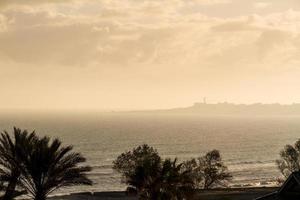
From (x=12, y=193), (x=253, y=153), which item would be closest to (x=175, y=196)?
(x=12, y=193)

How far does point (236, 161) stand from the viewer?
499 ft

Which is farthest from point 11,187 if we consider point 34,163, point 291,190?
point 291,190

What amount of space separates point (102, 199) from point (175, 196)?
32.5 metres

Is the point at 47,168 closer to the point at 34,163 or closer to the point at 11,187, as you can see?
the point at 34,163

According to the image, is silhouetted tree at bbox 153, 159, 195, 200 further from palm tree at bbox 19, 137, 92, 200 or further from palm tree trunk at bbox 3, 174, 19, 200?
palm tree trunk at bbox 3, 174, 19, 200

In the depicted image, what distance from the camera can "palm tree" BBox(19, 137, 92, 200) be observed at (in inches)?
1182

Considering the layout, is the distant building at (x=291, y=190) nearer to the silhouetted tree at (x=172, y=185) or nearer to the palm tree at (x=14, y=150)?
the silhouetted tree at (x=172, y=185)

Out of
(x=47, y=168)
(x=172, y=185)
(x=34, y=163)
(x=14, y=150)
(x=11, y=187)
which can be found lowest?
(x=172, y=185)

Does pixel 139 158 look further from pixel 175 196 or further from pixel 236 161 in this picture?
pixel 236 161

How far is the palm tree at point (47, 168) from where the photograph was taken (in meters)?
30.0

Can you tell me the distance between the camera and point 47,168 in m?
30.6

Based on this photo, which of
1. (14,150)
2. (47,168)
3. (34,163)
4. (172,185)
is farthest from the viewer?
(172,185)

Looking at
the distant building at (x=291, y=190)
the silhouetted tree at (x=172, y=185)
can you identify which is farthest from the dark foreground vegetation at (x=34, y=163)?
the distant building at (x=291, y=190)

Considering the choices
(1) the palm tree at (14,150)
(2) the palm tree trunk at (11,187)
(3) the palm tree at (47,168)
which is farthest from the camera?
(3) the palm tree at (47,168)
